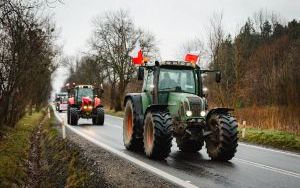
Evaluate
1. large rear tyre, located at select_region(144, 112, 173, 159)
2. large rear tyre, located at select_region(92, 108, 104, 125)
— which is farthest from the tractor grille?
large rear tyre, located at select_region(92, 108, 104, 125)

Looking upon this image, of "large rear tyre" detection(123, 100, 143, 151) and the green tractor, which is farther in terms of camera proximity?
"large rear tyre" detection(123, 100, 143, 151)

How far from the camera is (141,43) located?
159ft

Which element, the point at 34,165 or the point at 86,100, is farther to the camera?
the point at 86,100

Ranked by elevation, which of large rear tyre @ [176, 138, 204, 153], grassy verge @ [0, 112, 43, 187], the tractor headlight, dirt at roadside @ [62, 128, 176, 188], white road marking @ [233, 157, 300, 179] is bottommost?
grassy verge @ [0, 112, 43, 187]

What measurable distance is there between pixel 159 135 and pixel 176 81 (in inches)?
80.9

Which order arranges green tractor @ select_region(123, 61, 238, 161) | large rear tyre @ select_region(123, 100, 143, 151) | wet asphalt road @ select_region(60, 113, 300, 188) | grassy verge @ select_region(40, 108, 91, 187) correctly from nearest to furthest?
1. wet asphalt road @ select_region(60, 113, 300, 188)
2. grassy verge @ select_region(40, 108, 91, 187)
3. green tractor @ select_region(123, 61, 238, 161)
4. large rear tyre @ select_region(123, 100, 143, 151)

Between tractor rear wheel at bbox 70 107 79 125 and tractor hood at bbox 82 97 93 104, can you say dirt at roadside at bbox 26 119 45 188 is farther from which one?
tractor hood at bbox 82 97 93 104

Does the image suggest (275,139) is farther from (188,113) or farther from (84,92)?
(84,92)

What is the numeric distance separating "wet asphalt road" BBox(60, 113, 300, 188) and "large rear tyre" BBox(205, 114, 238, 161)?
0.23m

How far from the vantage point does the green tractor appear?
10.2 metres

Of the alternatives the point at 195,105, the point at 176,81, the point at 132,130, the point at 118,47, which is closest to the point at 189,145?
the point at 132,130

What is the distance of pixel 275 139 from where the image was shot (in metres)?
14.9

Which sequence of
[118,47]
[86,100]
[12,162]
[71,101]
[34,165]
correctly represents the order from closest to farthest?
1. [12,162]
2. [34,165]
3. [86,100]
4. [71,101]
5. [118,47]

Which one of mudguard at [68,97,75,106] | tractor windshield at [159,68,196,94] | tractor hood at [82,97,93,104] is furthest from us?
mudguard at [68,97,75,106]
